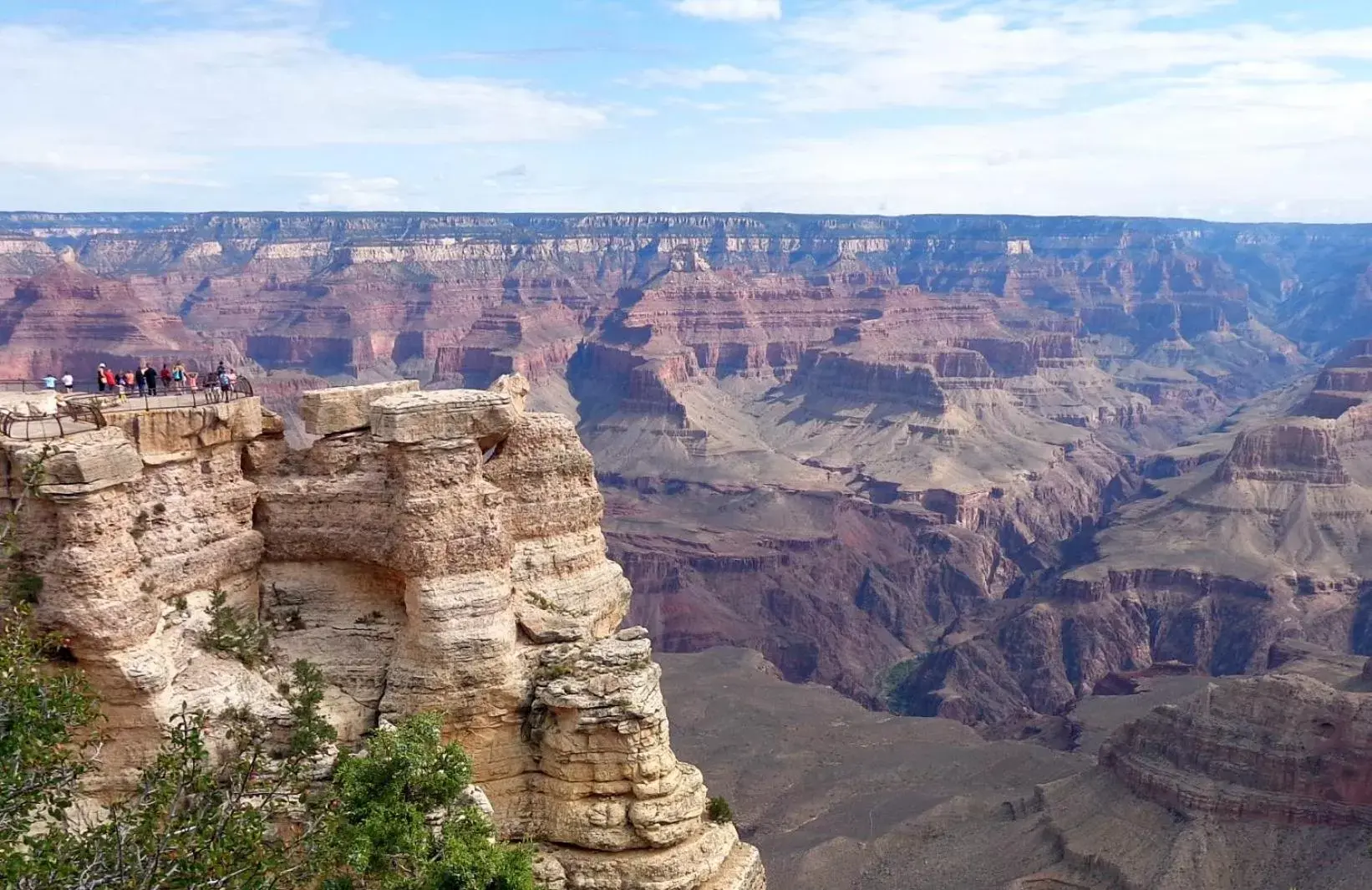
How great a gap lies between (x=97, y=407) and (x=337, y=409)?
4.71 metres

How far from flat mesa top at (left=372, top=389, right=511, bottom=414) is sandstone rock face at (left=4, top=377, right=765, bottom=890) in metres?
0.06

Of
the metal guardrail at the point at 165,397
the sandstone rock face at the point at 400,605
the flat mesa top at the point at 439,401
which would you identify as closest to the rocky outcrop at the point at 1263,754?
the sandstone rock face at the point at 400,605

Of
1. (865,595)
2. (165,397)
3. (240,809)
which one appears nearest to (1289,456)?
(865,595)

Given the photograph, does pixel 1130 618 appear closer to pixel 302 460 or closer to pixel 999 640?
pixel 999 640

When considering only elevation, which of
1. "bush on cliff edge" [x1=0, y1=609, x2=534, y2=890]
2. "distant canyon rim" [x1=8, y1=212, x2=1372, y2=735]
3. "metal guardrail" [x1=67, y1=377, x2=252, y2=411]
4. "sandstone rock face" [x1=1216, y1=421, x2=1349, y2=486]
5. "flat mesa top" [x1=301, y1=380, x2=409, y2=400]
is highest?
"flat mesa top" [x1=301, y1=380, x2=409, y2=400]

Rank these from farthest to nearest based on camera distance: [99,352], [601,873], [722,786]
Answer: [99,352], [722,786], [601,873]

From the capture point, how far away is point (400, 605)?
81.0ft

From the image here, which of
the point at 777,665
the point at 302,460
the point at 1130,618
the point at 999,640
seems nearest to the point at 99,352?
the point at 777,665

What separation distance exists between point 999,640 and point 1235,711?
50921mm

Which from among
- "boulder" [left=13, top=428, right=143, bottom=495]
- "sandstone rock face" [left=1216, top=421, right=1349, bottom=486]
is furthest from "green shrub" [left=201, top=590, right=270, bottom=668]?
"sandstone rock face" [left=1216, top=421, right=1349, bottom=486]

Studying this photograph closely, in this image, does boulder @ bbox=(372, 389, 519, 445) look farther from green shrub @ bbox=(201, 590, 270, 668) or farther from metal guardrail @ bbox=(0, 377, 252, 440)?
green shrub @ bbox=(201, 590, 270, 668)

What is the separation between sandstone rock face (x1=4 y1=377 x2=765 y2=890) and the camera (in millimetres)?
21156

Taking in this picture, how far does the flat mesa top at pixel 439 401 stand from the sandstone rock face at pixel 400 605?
0.06 meters

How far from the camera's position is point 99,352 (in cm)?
14750
